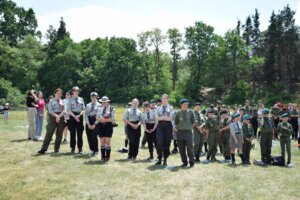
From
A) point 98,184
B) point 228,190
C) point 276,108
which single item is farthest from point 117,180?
point 276,108

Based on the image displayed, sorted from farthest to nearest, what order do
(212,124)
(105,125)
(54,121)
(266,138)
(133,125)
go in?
(212,124) → (266,138) → (54,121) → (133,125) → (105,125)

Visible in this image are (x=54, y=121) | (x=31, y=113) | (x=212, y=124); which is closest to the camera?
(x=54, y=121)

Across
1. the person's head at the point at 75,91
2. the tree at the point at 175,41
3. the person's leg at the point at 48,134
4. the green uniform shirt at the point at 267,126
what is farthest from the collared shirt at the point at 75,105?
the tree at the point at 175,41

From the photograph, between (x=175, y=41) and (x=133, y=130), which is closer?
(x=133, y=130)

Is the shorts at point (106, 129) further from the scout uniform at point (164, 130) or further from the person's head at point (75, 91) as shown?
the person's head at point (75, 91)

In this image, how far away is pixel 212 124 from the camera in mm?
13719

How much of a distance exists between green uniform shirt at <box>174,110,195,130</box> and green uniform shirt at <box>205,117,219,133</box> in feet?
7.60

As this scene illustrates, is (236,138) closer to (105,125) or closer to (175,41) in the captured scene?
(105,125)

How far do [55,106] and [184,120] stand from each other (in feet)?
16.3

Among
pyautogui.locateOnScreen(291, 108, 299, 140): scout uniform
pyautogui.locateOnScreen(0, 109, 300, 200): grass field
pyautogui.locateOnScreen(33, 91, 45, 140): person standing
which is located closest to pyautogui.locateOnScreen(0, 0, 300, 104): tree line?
pyautogui.locateOnScreen(291, 108, 299, 140): scout uniform

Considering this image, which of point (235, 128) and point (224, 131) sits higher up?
point (235, 128)

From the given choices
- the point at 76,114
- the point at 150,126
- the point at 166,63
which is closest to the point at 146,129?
the point at 150,126

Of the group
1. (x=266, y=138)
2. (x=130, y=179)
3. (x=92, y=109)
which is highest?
(x=92, y=109)

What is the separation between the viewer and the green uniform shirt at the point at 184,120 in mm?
11539
